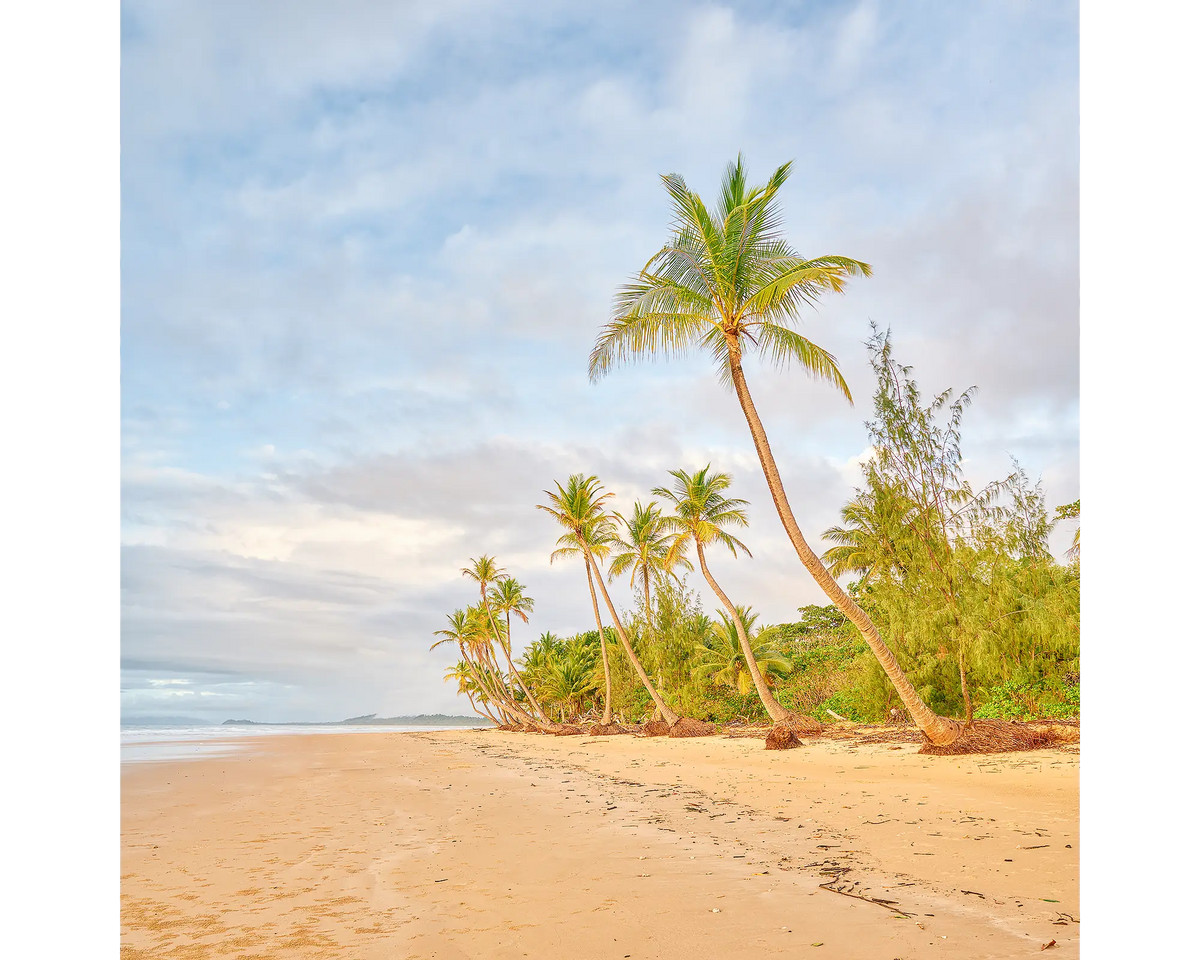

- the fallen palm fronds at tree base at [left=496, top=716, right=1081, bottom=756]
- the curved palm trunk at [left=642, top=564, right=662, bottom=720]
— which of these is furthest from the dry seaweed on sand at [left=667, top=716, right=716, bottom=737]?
the curved palm trunk at [left=642, top=564, right=662, bottom=720]

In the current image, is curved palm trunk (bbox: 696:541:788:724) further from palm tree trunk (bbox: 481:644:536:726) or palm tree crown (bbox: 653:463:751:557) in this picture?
palm tree trunk (bbox: 481:644:536:726)

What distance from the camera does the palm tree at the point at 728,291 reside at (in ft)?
47.5

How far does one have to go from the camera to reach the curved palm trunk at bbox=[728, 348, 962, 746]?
13.6 meters

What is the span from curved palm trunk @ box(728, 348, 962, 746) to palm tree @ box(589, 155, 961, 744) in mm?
32

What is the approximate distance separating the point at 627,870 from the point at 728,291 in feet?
38.0

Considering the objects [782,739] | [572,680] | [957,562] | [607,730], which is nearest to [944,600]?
[957,562]

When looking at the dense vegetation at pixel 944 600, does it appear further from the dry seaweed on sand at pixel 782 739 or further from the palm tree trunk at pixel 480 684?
the palm tree trunk at pixel 480 684

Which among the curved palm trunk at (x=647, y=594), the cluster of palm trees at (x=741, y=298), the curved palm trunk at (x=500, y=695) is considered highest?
the cluster of palm trees at (x=741, y=298)

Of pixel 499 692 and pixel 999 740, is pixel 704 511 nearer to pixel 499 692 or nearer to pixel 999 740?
pixel 999 740

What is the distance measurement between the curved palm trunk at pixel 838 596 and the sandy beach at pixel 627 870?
206 centimetres

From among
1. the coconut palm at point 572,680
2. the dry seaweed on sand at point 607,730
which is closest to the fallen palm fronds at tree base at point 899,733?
the dry seaweed on sand at point 607,730
